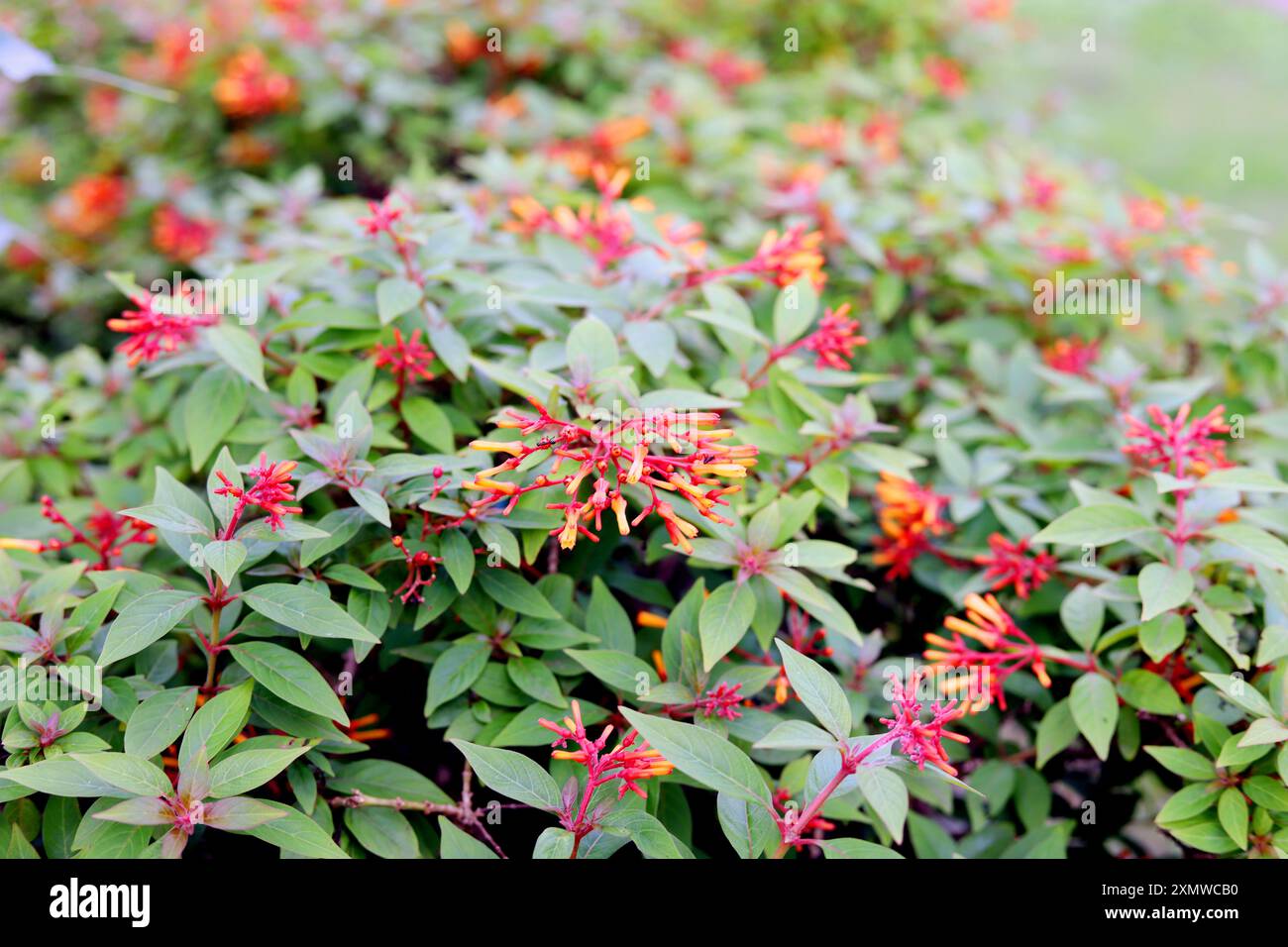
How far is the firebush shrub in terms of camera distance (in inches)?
48.1

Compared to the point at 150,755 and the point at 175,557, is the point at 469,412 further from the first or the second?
the point at 150,755

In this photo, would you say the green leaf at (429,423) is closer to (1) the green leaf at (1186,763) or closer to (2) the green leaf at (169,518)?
(2) the green leaf at (169,518)

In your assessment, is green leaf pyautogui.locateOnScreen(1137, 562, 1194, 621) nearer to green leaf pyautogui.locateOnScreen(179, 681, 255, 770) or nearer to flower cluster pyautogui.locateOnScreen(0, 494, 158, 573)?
green leaf pyautogui.locateOnScreen(179, 681, 255, 770)

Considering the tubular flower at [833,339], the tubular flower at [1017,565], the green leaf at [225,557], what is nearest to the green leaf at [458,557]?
the green leaf at [225,557]

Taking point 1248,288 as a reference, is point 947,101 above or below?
above

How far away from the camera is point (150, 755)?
1190 mm

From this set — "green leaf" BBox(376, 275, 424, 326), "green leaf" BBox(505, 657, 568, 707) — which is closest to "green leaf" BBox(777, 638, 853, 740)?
"green leaf" BBox(505, 657, 568, 707)

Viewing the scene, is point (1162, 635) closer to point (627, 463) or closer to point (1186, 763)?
point (1186, 763)

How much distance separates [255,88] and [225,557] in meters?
2.47

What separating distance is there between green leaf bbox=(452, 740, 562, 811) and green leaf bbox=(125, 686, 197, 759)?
0.36m

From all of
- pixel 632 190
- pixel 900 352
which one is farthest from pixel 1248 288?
pixel 632 190

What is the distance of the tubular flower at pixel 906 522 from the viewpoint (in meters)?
1.74
